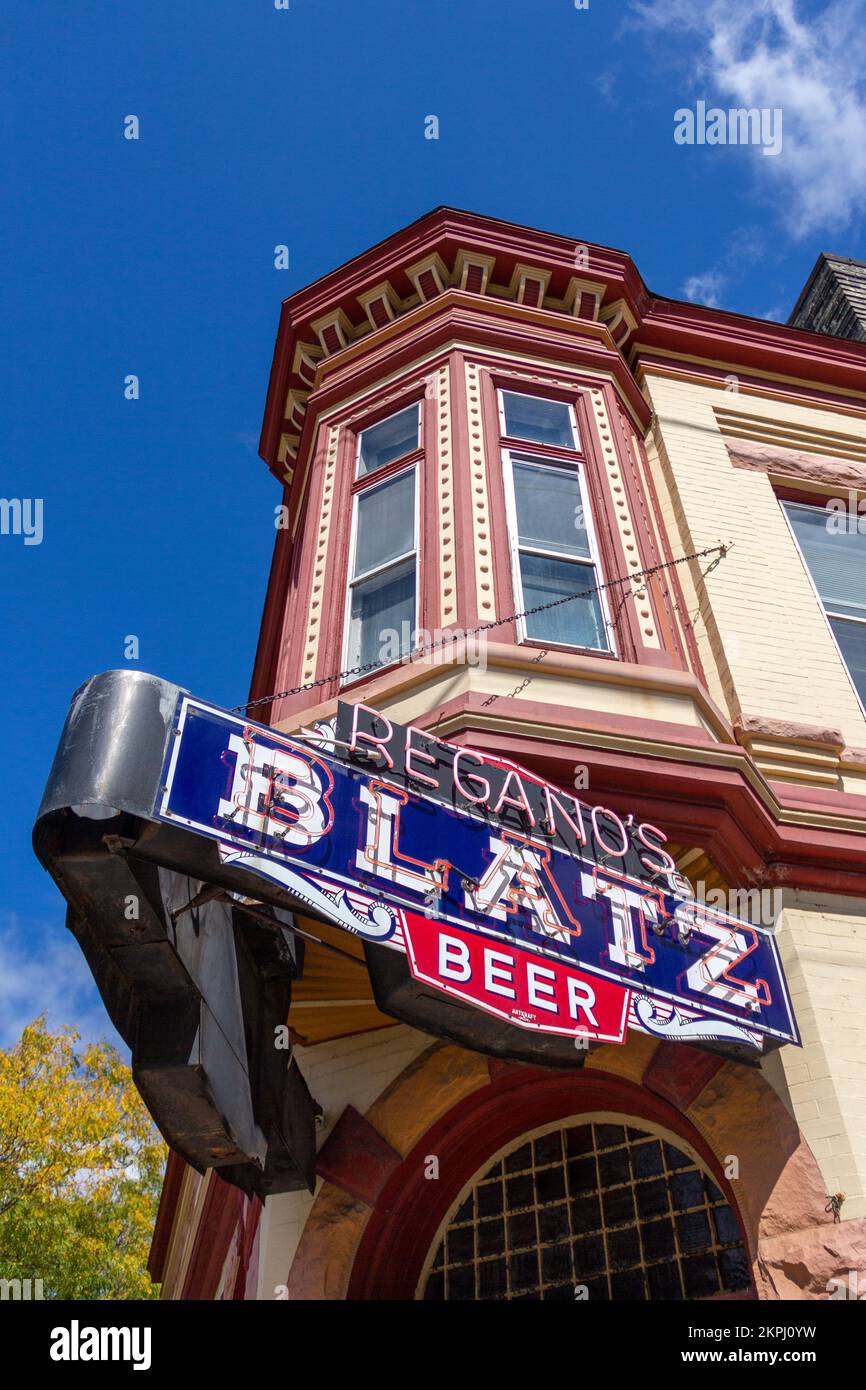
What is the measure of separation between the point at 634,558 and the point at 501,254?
418 centimetres

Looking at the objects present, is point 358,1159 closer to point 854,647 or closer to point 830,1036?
point 830,1036

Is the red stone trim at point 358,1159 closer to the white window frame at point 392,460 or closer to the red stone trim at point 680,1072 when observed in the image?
the red stone trim at point 680,1072

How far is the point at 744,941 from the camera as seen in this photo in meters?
6.50

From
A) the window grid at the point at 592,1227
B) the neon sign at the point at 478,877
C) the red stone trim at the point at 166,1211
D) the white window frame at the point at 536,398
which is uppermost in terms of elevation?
the white window frame at the point at 536,398

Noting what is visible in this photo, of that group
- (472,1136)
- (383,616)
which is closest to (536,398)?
(383,616)

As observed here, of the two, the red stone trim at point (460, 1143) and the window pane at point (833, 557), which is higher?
the window pane at point (833, 557)

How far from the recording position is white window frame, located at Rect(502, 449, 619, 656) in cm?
847

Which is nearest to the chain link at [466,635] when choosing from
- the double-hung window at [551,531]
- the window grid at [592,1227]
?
the double-hung window at [551,531]

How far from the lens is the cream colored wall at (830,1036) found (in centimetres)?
590

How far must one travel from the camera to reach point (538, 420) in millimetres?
10555

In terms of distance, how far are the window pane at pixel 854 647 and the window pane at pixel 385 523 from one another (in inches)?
148

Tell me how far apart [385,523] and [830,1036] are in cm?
549

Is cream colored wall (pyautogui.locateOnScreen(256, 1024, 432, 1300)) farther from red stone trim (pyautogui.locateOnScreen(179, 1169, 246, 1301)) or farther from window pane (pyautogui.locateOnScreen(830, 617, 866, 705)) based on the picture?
window pane (pyautogui.locateOnScreen(830, 617, 866, 705))

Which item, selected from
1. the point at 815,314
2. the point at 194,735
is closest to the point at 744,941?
the point at 194,735
